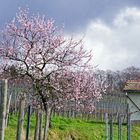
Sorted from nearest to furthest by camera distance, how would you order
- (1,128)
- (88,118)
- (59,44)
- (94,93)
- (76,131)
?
(1,128)
(59,44)
(94,93)
(76,131)
(88,118)

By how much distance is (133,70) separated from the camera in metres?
98.2

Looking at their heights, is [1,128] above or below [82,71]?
below

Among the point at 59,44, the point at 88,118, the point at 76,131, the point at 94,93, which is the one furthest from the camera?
the point at 88,118

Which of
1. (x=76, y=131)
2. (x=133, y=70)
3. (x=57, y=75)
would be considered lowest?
(x=76, y=131)

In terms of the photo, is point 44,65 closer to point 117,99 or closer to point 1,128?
point 1,128

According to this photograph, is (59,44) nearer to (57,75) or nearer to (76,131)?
(57,75)

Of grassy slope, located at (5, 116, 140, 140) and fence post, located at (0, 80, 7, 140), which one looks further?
grassy slope, located at (5, 116, 140, 140)

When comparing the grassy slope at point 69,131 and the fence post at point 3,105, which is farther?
the grassy slope at point 69,131

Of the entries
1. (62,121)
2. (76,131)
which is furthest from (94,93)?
(62,121)

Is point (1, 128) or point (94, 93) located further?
point (94, 93)

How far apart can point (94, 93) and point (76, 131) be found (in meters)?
7.06

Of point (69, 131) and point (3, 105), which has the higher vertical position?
point (3, 105)

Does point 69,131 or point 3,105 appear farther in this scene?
point 69,131

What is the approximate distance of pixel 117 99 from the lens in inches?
1551
